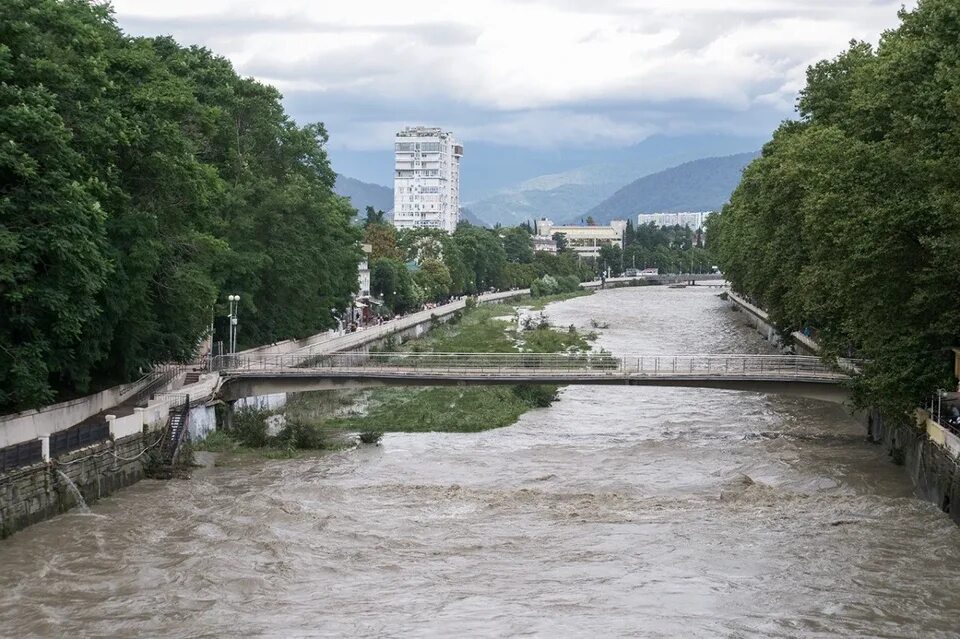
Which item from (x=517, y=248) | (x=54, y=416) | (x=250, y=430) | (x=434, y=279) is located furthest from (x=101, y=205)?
(x=517, y=248)

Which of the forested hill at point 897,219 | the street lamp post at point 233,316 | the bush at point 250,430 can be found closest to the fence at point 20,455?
the bush at point 250,430

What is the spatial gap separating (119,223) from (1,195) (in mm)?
4751

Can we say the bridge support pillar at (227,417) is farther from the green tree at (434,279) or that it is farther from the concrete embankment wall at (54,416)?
the green tree at (434,279)

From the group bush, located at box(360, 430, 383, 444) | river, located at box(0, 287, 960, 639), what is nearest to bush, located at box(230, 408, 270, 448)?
river, located at box(0, 287, 960, 639)

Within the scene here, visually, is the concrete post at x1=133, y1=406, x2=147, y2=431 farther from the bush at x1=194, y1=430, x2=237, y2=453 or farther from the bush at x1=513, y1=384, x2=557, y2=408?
the bush at x1=513, y1=384, x2=557, y2=408

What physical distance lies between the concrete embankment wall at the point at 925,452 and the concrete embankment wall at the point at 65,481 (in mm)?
21149

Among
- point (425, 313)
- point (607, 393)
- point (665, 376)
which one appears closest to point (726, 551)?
point (665, 376)

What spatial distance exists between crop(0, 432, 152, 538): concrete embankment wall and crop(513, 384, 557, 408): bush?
20544 millimetres

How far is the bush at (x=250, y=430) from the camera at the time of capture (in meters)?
41.8

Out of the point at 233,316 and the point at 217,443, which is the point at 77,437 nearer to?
the point at 217,443

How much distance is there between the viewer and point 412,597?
2394cm

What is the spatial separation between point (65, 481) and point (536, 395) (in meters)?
26.1

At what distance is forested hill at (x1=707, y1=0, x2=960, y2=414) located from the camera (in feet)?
108

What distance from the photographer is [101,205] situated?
33688 mm
